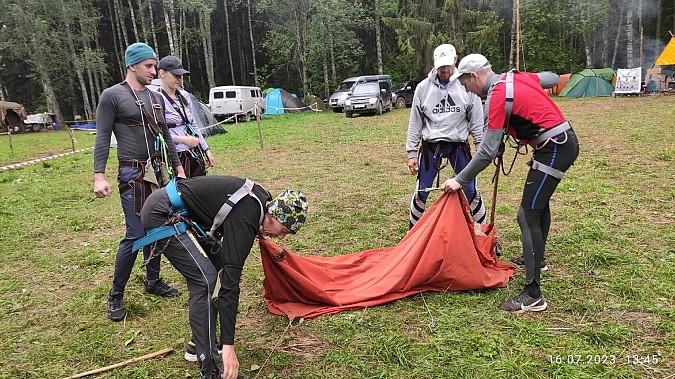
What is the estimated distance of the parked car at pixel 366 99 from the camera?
19805 mm

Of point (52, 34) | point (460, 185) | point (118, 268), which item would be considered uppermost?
point (52, 34)

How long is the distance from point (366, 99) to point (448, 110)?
15.9 meters

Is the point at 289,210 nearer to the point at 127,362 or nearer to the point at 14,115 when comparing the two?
the point at 127,362

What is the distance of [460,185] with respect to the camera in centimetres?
355

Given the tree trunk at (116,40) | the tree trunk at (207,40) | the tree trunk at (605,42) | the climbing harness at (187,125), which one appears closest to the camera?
the climbing harness at (187,125)

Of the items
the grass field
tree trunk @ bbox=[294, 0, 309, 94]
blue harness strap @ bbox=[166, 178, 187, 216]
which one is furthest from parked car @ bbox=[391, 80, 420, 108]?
blue harness strap @ bbox=[166, 178, 187, 216]

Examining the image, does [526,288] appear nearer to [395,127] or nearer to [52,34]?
[395,127]

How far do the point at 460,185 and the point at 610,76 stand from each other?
86.3 feet

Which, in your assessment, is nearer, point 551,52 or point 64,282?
point 64,282

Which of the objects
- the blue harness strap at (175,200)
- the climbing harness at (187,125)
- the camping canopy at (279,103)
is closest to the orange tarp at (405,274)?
the blue harness strap at (175,200)

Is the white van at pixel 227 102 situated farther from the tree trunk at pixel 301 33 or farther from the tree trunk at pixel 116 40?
the tree trunk at pixel 116 40

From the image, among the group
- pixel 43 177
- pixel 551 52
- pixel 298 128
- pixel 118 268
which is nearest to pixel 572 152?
pixel 118 268

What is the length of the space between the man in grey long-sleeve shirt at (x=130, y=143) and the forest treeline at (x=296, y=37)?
71.8 feet

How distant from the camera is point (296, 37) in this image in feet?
94.1
